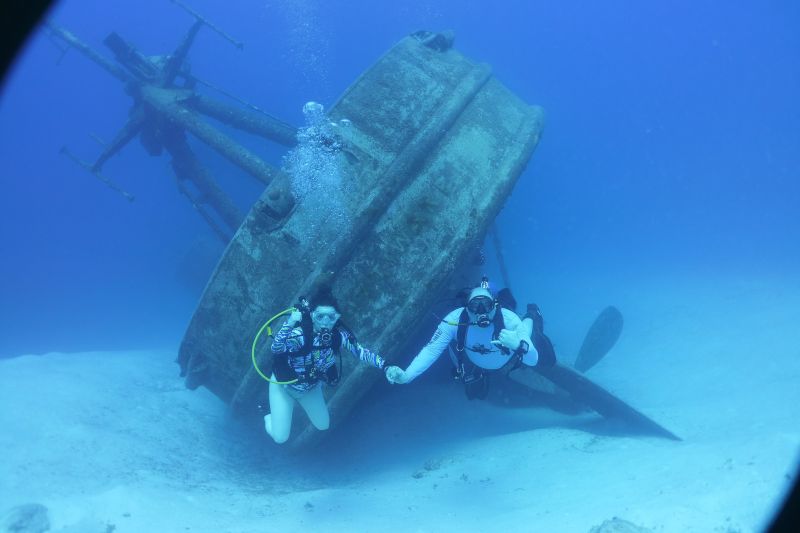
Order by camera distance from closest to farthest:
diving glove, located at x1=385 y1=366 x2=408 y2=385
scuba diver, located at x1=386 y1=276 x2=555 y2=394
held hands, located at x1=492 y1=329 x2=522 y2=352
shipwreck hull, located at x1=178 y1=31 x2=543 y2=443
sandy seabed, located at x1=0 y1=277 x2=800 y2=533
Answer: sandy seabed, located at x1=0 y1=277 x2=800 y2=533, diving glove, located at x1=385 y1=366 x2=408 y2=385, held hands, located at x1=492 y1=329 x2=522 y2=352, scuba diver, located at x1=386 y1=276 x2=555 y2=394, shipwreck hull, located at x1=178 y1=31 x2=543 y2=443

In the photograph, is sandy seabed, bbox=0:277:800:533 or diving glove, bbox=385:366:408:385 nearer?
sandy seabed, bbox=0:277:800:533

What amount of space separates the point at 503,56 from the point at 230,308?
159ft

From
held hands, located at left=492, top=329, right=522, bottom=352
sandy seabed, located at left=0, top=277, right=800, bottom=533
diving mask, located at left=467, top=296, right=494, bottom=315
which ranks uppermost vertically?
diving mask, located at left=467, top=296, right=494, bottom=315

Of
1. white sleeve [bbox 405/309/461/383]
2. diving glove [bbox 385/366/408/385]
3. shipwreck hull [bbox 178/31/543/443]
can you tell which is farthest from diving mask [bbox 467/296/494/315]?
diving glove [bbox 385/366/408/385]

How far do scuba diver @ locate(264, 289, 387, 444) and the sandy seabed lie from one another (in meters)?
1.14

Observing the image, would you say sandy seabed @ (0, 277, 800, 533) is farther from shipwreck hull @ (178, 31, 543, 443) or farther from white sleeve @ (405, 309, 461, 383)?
white sleeve @ (405, 309, 461, 383)

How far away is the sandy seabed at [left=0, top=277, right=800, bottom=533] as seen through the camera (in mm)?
3672

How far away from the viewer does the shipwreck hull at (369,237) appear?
493cm

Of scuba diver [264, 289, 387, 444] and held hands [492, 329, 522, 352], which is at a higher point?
held hands [492, 329, 522, 352]

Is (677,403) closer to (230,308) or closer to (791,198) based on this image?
(230,308)

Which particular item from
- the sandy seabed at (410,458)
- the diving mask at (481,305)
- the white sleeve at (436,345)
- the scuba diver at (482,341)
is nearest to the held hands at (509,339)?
the scuba diver at (482,341)

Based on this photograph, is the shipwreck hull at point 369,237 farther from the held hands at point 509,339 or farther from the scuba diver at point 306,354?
the held hands at point 509,339

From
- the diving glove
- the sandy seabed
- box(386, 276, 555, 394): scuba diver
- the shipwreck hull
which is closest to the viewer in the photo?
the sandy seabed

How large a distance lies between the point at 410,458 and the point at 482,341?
248cm
